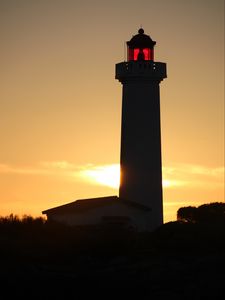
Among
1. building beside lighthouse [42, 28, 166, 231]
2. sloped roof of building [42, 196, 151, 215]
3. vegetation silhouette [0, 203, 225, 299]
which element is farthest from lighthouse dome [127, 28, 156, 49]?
vegetation silhouette [0, 203, 225, 299]

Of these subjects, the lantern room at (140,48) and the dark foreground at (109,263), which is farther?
the lantern room at (140,48)

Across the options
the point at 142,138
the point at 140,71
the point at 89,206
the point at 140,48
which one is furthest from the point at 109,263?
the point at 140,48

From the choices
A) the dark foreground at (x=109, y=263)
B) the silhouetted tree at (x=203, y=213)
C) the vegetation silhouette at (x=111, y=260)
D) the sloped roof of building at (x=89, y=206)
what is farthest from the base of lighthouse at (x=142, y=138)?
the dark foreground at (x=109, y=263)

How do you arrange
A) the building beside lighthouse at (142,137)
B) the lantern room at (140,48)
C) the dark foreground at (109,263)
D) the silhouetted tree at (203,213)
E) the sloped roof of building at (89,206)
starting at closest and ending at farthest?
the dark foreground at (109,263) < the silhouetted tree at (203,213) < the sloped roof of building at (89,206) < the building beside lighthouse at (142,137) < the lantern room at (140,48)

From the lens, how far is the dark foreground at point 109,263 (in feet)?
108

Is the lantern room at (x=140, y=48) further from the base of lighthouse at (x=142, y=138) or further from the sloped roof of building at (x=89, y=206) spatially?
the sloped roof of building at (x=89, y=206)

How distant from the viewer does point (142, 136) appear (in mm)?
45500

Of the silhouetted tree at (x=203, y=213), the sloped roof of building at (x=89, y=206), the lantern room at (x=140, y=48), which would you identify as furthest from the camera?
the lantern room at (x=140, y=48)

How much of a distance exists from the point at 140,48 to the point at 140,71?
1658mm

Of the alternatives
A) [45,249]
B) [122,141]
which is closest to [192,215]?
[122,141]

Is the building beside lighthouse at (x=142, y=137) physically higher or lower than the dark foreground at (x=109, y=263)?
higher

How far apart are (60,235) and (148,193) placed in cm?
881

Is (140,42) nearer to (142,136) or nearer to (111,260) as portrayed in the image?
(142,136)

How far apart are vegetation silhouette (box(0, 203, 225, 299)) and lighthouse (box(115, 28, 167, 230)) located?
539 centimetres
